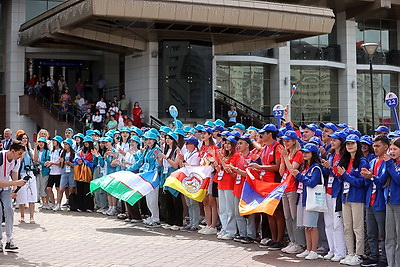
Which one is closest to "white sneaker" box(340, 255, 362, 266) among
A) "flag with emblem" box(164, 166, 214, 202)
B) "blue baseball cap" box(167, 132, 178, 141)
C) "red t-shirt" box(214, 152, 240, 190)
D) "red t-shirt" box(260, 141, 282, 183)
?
"red t-shirt" box(260, 141, 282, 183)

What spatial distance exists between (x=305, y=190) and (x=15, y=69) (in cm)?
2521

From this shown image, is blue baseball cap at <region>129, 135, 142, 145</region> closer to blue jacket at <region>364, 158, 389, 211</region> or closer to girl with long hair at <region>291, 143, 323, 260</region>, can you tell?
girl with long hair at <region>291, 143, 323, 260</region>

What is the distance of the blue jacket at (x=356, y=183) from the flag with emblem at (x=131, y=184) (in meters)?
5.47

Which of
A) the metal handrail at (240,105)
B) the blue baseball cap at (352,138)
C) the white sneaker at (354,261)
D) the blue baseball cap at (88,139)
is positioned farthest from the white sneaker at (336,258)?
the metal handrail at (240,105)

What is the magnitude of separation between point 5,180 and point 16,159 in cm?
43

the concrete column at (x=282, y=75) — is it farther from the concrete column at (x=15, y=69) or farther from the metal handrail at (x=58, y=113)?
the concrete column at (x=15, y=69)

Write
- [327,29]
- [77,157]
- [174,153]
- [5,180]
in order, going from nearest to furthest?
[5,180], [174,153], [77,157], [327,29]

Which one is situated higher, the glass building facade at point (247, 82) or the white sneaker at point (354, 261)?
the glass building facade at point (247, 82)

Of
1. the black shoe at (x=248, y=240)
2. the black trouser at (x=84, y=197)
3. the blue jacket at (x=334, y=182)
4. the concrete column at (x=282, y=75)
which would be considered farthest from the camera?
the concrete column at (x=282, y=75)

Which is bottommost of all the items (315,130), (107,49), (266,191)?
(266,191)

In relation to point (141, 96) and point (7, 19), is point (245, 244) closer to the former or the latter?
point (141, 96)

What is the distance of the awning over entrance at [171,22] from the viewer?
2369 cm

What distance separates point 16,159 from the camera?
10.6 meters

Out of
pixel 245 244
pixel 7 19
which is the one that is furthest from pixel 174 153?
pixel 7 19
